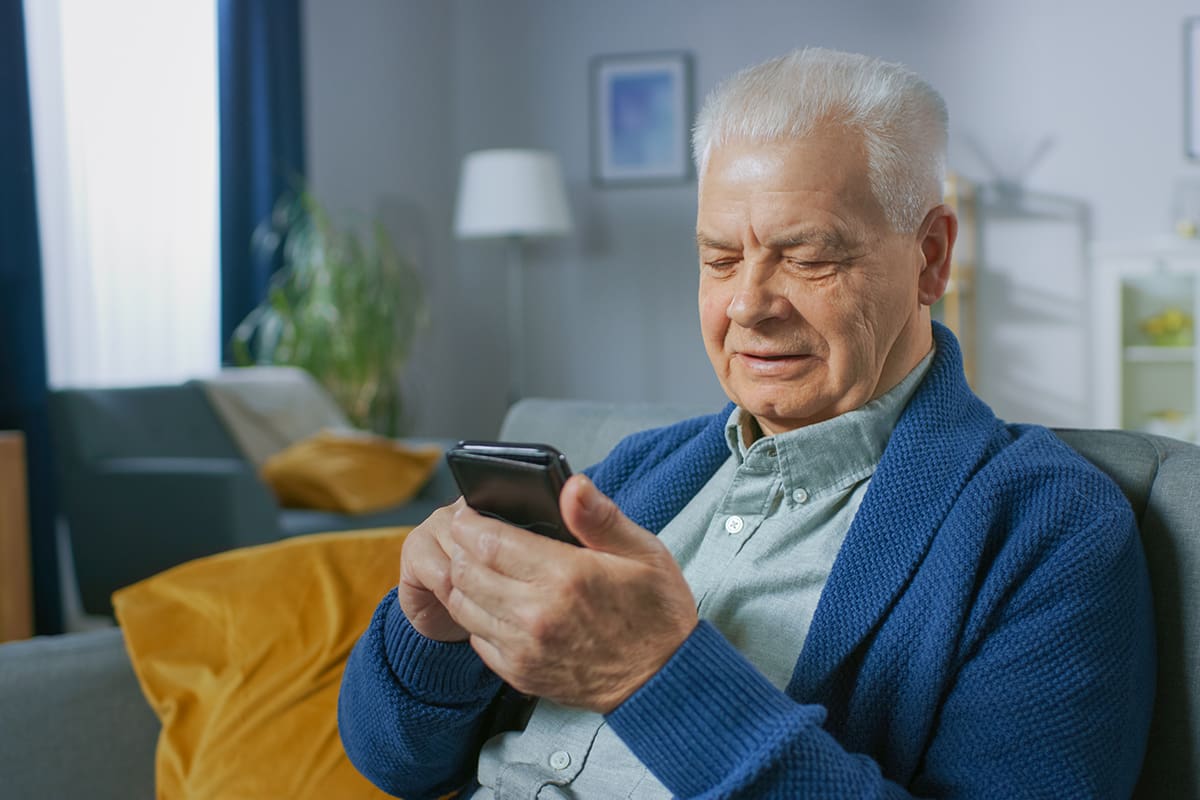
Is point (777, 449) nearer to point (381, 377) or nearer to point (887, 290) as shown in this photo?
point (887, 290)

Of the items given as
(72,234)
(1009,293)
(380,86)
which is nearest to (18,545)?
(72,234)

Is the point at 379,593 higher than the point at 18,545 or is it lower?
higher

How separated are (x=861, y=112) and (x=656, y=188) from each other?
4293 mm

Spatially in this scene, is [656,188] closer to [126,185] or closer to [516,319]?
[516,319]

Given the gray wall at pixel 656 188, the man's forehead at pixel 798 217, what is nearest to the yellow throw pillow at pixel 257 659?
the man's forehead at pixel 798 217

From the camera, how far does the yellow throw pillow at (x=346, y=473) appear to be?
3.08 metres

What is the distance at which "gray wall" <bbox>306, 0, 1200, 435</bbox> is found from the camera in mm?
4613

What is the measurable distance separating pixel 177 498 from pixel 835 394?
230cm

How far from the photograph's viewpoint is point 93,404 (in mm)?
3070

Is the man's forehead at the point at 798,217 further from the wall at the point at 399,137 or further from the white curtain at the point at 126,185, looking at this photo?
the wall at the point at 399,137

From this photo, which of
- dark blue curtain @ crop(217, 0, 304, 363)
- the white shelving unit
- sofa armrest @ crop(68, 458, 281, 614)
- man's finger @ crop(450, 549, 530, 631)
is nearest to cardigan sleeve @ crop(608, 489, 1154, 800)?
man's finger @ crop(450, 549, 530, 631)

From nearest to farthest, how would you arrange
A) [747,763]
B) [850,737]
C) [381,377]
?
[747,763] < [850,737] < [381,377]

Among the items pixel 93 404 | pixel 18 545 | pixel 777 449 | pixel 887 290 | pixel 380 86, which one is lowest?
pixel 18 545

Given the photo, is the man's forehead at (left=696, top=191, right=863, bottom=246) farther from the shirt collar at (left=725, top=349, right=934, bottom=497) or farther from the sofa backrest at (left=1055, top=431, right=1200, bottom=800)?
the sofa backrest at (left=1055, top=431, right=1200, bottom=800)
